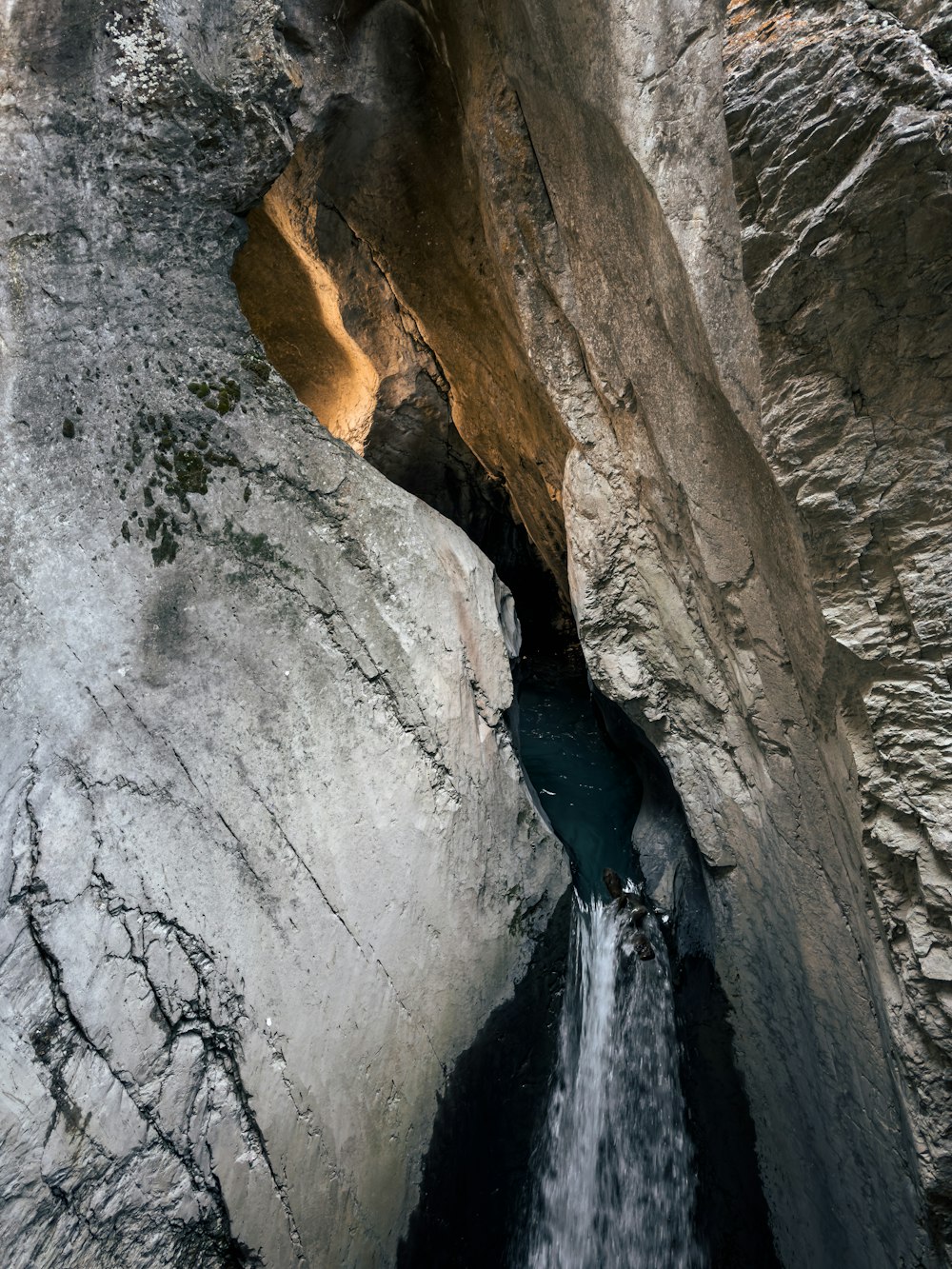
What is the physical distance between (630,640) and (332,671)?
6.12ft

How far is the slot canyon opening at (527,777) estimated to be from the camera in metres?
3.57

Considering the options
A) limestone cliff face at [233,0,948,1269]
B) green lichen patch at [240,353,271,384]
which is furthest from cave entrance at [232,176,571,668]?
green lichen patch at [240,353,271,384]

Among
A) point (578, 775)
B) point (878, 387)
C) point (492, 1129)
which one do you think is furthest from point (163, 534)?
point (578, 775)

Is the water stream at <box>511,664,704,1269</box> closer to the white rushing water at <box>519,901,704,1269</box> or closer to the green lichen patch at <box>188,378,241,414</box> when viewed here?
the white rushing water at <box>519,901,704,1269</box>

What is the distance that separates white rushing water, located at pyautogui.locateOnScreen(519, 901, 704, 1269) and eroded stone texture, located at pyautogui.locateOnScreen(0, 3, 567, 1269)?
68 centimetres

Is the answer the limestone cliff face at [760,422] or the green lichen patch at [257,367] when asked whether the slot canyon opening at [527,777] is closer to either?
the limestone cliff face at [760,422]

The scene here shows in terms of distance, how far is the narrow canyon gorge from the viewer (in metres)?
2.29

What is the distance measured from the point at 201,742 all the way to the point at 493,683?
145cm

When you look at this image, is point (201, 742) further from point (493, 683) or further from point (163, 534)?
point (493, 683)

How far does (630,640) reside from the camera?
4398 mm

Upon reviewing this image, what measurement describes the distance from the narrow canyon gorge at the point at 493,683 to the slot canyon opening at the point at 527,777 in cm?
4

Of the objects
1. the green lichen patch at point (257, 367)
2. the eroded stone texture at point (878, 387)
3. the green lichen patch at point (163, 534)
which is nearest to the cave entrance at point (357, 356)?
the green lichen patch at point (257, 367)

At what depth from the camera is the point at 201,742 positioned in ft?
10.1

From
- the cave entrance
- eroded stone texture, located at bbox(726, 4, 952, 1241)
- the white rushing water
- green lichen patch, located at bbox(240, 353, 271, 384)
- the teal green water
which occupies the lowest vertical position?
the white rushing water
